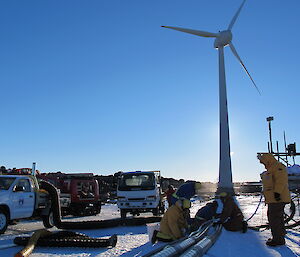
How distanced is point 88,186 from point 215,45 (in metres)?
25.2

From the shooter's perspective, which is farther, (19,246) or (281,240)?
(19,246)

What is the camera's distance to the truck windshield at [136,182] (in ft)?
49.8

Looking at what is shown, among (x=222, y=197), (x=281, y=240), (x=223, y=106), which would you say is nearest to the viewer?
(x=281, y=240)

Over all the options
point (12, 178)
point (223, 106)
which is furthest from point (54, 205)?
point (223, 106)

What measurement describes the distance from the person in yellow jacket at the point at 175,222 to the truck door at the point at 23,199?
209 inches

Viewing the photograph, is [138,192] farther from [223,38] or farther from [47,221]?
[223,38]

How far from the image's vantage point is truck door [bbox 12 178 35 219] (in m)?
10.6

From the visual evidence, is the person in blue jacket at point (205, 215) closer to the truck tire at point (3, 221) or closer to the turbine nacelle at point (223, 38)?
the truck tire at point (3, 221)

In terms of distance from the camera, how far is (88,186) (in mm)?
18516

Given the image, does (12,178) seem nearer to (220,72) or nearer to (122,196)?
(122,196)

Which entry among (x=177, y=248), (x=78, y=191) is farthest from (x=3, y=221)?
(x=78, y=191)

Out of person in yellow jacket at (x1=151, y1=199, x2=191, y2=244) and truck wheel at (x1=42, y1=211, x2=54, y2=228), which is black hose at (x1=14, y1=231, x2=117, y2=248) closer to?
person in yellow jacket at (x1=151, y1=199, x2=191, y2=244)

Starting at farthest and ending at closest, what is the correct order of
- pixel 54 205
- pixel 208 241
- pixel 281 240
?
pixel 54 205 → pixel 281 240 → pixel 208 241

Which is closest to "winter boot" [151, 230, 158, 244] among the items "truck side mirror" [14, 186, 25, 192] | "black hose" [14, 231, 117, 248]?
"black hose" [14, 231, 117, 248]
